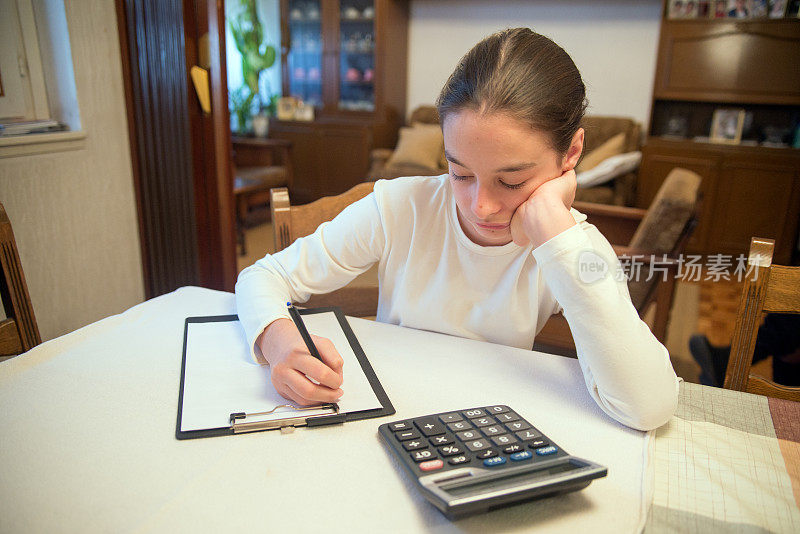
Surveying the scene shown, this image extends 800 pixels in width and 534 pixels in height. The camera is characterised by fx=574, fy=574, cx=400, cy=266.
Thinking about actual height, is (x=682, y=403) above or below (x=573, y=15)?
below

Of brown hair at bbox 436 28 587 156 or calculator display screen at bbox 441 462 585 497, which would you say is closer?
calculator display screen at bbox 441 462 585 497

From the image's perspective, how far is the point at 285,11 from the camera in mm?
4781

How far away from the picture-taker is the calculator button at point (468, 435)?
60cm

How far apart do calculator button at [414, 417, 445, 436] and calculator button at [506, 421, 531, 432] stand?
0.07m

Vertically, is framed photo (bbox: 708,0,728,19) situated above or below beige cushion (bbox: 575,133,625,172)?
above

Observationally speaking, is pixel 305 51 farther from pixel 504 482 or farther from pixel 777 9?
pixel 504 482

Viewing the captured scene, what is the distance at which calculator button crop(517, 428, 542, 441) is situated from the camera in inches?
23.8

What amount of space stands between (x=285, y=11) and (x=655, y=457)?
4.92 metres

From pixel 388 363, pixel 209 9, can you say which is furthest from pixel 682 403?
pixel 209 9

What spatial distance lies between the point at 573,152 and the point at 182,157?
1.44 metres

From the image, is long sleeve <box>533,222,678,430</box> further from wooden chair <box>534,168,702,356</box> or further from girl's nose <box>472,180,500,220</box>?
wooden chair <box>534,168,702,356</box>

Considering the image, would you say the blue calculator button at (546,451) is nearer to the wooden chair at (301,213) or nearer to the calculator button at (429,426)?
the calculator button at (429,426)

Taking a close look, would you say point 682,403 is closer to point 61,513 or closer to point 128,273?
point 61,513

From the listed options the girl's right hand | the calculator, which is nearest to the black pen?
the girl's right hand
